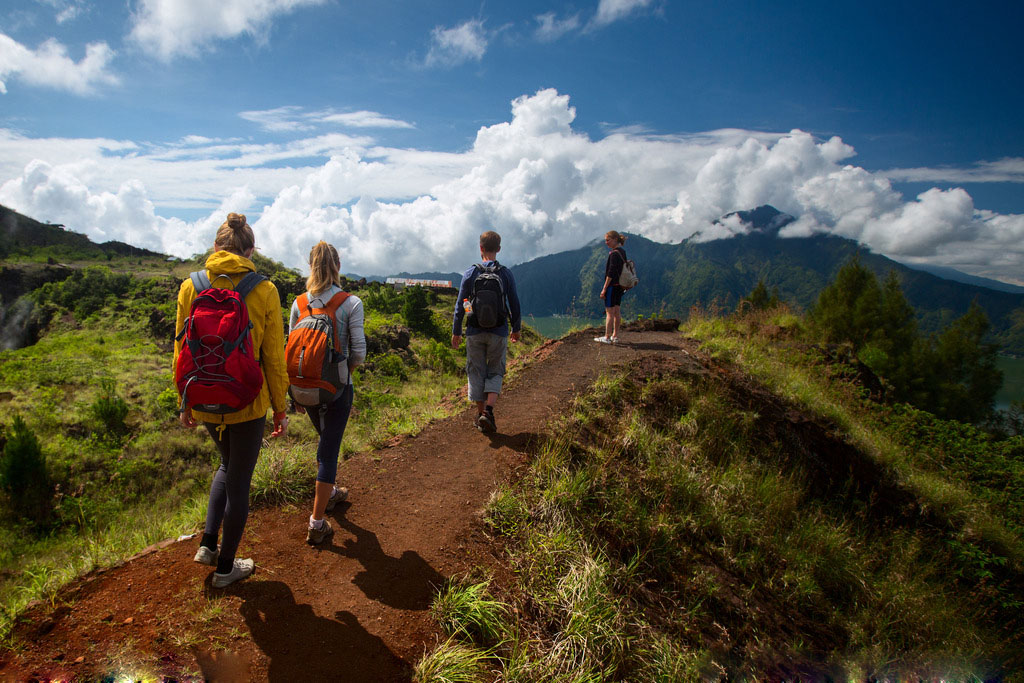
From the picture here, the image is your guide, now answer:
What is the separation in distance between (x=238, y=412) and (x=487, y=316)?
9.18 feet

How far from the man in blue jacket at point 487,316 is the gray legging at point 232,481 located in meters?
2.51

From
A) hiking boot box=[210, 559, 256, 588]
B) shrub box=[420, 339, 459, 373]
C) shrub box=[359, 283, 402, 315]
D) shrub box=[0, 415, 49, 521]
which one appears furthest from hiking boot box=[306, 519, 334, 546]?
shrub box=[359, 283, 402, 315]

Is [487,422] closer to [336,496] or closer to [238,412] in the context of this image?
[336,496]

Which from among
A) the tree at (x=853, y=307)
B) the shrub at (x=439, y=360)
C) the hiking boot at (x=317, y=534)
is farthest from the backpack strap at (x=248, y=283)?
the tree at (x=853, y=307)

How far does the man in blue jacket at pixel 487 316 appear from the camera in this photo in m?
5.04

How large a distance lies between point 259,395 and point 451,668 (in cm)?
192

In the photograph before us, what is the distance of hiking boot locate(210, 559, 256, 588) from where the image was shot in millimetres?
3008

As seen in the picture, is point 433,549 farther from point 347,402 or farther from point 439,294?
point 439,294

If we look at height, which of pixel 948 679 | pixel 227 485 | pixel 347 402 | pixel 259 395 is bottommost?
pixel 948 679

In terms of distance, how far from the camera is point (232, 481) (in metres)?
2.85

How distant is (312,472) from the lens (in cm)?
461

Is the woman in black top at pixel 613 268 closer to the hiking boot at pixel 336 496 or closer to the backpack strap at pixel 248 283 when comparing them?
the hiking boot at pixel 336 496

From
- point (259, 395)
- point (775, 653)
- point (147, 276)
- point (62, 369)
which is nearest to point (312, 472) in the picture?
point (259, 395)

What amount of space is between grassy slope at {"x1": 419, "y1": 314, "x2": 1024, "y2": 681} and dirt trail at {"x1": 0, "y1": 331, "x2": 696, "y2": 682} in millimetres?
329
